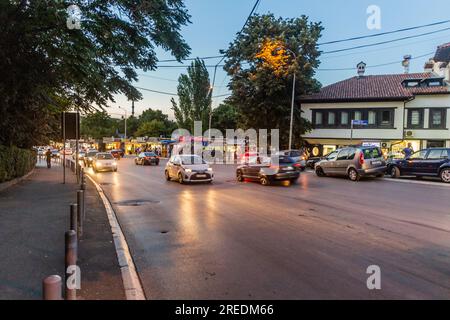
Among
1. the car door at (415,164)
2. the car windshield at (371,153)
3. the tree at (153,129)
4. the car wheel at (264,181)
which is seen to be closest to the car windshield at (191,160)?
the car wheel at (264,181)

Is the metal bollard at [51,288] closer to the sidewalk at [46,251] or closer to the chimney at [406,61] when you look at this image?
the sidewalk at [46,251]

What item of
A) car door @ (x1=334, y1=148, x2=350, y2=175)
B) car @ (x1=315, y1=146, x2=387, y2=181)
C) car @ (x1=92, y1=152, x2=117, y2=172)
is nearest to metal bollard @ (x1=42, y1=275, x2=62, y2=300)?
car @ (x1=315, y1=146, x2=387, y2=181)

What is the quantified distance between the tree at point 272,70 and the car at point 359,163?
13.9 m

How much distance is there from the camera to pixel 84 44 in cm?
1013

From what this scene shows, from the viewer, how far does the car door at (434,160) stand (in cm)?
1708

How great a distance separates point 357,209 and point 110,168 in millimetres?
21731

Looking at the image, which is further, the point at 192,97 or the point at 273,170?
the point at 192,97

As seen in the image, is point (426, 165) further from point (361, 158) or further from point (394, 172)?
point (361, 158)

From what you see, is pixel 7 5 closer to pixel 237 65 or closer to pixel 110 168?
pixel 110 168

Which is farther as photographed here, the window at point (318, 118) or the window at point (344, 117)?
the window at point (318, 118)

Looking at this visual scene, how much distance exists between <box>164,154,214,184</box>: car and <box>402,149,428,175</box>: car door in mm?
10251

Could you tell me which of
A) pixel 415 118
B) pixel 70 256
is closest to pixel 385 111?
pixel 415 118

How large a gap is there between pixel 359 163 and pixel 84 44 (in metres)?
13.9
